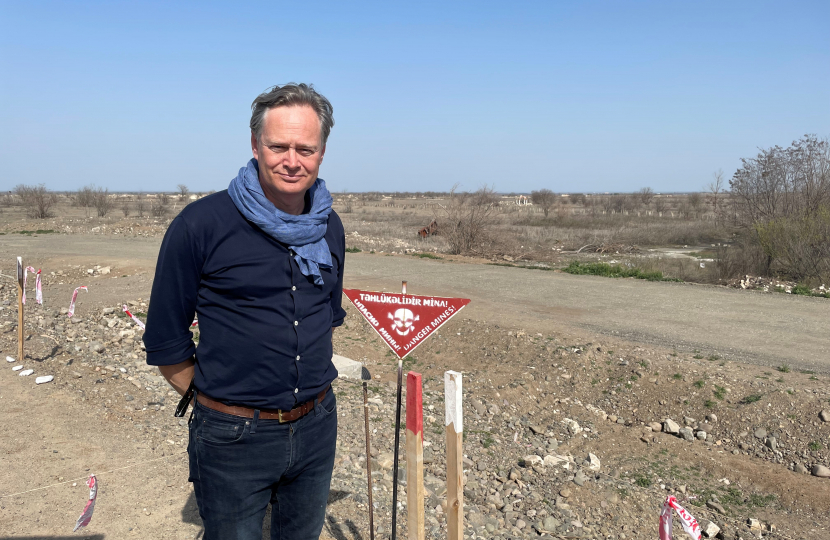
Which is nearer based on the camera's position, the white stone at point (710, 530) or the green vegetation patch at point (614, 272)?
the white stone at point (710, 530)

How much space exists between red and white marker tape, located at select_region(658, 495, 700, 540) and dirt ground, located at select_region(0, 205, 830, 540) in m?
1.60

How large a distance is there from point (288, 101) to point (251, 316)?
76 cm

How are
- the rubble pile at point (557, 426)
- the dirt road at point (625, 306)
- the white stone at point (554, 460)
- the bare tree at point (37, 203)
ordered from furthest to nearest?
the bare tree at point (37, 203), the dirt road at point (625, 306), the white stone at point (554, 460), the rubble pile at point (557, 426)

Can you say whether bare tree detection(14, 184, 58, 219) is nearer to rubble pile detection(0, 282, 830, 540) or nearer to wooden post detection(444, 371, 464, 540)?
rubble pile detection(0, 282, 830, 540)

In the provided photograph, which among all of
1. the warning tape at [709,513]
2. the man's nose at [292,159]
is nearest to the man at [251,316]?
the man's nose at [292,159]

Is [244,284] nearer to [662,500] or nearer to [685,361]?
[662,500]

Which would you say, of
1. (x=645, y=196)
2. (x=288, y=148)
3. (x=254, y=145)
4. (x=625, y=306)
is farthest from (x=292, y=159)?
(x=645, y=196)

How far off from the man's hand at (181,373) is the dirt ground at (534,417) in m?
1.99

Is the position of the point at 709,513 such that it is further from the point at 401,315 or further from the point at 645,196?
the point at 645,196

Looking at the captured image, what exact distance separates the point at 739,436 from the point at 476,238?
1543cm

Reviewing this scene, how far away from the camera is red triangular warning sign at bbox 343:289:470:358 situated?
307 centimetres

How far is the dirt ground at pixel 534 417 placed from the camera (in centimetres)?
425

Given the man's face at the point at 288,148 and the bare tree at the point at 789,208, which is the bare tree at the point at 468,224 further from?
the man's face at the point at 288,148

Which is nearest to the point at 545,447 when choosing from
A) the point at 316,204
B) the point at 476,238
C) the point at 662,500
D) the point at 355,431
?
the point at 662,500
